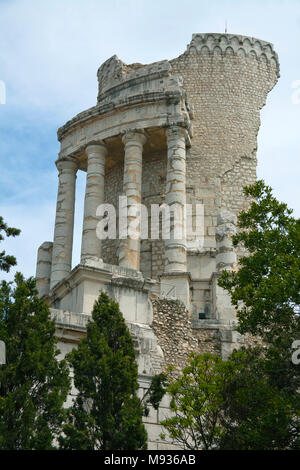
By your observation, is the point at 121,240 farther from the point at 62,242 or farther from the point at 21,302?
the point at 21,302

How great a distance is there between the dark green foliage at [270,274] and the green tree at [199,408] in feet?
4.29

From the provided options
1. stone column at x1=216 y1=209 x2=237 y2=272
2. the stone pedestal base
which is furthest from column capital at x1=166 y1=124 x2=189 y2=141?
the stone pedestal base

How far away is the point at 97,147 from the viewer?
2981 cm

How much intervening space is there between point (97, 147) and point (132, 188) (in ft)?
10.7

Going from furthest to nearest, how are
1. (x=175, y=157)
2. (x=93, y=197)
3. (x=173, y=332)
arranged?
(x=93, y=197) < (x=175, y=157) < (x=173, y=332)

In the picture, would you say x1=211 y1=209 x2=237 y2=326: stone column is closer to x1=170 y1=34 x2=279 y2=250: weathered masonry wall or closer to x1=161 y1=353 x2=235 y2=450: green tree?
x1=170 y1=34 x2=279 y2=250: weathered masonry wall

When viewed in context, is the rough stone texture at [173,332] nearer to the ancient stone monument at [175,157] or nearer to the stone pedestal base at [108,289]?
the stone pedestal base at [108,289]

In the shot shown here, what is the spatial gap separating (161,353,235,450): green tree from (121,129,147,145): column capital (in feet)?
49.5

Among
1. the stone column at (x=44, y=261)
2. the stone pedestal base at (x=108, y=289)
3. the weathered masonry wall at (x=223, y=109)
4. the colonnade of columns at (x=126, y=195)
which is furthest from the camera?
the stone column at (x=44, y=261)

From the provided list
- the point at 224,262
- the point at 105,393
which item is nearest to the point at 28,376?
the point at 105,393

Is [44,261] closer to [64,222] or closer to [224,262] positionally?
[64,222]

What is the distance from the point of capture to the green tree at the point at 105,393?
11375 mm

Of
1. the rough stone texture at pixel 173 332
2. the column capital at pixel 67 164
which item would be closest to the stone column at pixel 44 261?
the column capital at pixel 67 164
